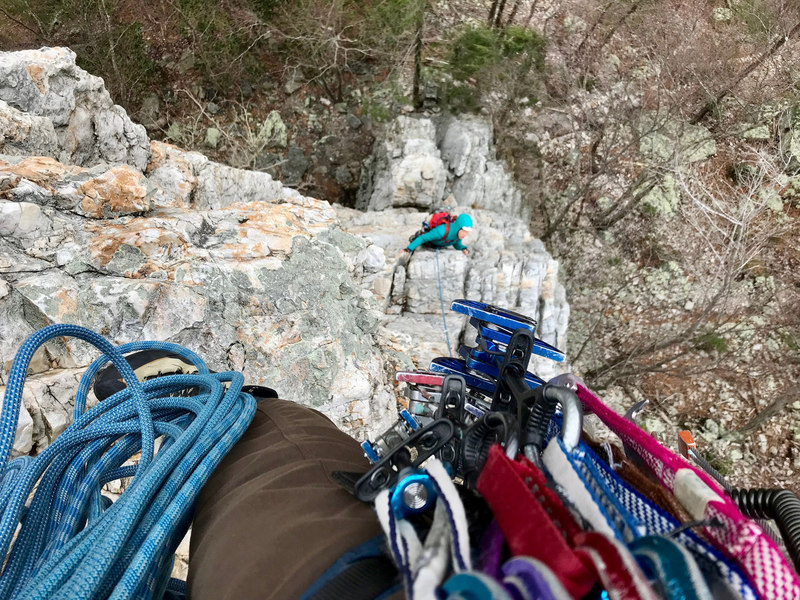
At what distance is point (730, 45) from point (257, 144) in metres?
9.48

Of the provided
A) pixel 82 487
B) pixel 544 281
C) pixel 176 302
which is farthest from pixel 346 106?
pixel 82 487

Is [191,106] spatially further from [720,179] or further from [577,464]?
[720,179]

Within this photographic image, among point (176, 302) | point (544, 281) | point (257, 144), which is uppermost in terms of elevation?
point (257, 144)

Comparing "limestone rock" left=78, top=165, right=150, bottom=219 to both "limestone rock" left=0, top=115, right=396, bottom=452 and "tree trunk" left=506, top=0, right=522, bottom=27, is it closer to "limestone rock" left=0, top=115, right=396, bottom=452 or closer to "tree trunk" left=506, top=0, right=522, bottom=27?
"limestone rock" left=0, top=115, right=396, bottom=452

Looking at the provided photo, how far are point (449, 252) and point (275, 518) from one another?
4.86 meters

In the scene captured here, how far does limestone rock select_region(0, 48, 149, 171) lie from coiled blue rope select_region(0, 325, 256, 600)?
3405mm

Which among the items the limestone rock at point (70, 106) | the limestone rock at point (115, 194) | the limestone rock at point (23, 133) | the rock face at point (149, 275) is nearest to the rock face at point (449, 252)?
the rock face at point (149, 275)

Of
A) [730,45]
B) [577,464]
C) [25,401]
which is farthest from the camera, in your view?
[730,45]

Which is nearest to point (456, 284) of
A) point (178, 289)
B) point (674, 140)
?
point (178, 289)

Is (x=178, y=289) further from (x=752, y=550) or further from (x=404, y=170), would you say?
(x=404, y=170)

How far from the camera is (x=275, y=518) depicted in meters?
0.79

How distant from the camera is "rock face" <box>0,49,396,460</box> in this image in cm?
229

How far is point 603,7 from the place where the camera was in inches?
362

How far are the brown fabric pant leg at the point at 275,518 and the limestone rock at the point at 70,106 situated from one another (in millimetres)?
3698
